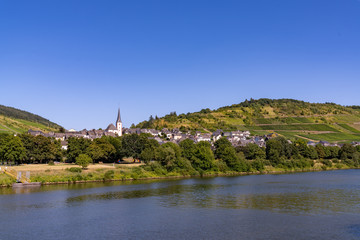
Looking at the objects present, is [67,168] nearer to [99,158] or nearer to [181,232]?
[99,158]

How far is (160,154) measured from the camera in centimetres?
8162

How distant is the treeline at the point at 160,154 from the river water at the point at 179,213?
25490 mm

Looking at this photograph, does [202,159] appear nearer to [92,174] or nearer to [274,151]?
[274,151]

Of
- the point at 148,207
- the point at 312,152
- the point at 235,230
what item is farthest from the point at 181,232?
the point at 312,152

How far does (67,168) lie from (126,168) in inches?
531

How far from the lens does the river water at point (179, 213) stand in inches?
1169

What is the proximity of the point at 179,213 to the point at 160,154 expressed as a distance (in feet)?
145

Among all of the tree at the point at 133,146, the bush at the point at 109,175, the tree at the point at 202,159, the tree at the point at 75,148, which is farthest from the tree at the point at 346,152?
the tree at the point at 75,148

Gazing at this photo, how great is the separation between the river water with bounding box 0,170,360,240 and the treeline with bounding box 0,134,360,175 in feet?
83.6

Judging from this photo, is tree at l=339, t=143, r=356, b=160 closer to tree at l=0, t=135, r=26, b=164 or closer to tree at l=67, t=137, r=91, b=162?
tree at l=67, t=137, r=91, b=162

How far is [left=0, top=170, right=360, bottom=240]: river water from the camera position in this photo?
1169 inches

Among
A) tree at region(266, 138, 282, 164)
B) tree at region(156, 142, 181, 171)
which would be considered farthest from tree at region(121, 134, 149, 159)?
tree at region(266, 138, 282, 164)

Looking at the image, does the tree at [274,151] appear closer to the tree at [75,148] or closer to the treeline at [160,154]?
the treeline at [160,154]

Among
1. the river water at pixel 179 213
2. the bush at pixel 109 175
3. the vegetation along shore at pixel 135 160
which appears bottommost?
the river water at pixel 179 213
